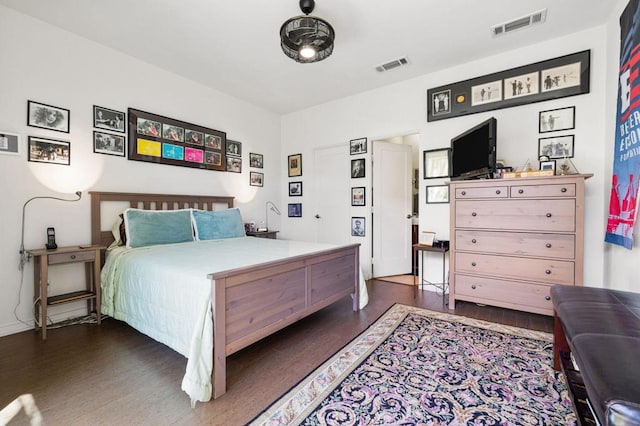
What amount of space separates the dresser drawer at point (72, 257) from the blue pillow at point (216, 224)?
987 millimetres

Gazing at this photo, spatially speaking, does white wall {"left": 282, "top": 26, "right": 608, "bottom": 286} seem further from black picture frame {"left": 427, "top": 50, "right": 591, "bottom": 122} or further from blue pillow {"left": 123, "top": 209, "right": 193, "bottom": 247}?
blue pillow {"left": 123, "top": 209, "right": 193, "bottom": 247}

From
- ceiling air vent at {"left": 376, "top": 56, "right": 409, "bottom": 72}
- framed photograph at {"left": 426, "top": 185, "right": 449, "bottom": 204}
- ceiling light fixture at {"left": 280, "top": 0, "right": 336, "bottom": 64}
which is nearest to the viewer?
ceiling light fixture at {"left": 280, "top": 0, "right": 336, "bottom": 64}

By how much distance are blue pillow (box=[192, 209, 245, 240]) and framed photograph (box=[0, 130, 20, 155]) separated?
5.13 feet

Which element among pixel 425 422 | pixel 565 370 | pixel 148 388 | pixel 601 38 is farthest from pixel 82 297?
pixel 601 38

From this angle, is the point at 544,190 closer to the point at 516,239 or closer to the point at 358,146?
the point at 516,239

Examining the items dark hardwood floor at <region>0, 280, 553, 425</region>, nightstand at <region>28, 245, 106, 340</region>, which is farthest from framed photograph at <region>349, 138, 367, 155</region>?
nightstand at <region>28, 245, 106, 340</region>

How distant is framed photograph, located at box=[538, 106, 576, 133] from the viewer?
113 inches

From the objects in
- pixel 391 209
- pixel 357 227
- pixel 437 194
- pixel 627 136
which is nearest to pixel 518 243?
pixel 627 136

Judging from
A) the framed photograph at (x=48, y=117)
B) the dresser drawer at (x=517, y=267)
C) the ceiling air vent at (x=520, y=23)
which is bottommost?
the dresser drawer at (x=517, y=267)

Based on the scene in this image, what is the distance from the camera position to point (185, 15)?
2.52 m

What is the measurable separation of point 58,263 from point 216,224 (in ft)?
4.75

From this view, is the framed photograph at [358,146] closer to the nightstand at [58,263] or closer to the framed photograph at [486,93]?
the framed photograph at [486,93]

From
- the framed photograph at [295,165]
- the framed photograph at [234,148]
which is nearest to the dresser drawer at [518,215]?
the framed photograph at [295,165]

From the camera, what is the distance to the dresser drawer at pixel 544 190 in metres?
2.40
